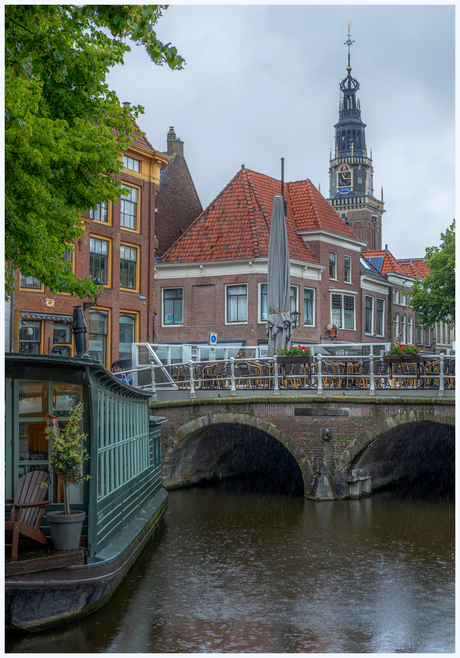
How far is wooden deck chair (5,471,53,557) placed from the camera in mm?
7301

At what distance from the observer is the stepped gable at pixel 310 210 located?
30125 mm

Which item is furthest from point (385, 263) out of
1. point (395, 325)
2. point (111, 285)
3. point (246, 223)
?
point (111, 285)

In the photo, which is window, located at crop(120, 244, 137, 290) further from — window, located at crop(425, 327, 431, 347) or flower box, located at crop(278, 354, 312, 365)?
window, located at crop(425, 327, 431, 347)

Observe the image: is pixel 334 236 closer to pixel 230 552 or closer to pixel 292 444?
pixel 292 444

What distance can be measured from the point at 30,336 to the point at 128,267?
5.18 meters

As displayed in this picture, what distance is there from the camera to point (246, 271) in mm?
26969

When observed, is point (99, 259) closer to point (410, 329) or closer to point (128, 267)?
point (128, 267)

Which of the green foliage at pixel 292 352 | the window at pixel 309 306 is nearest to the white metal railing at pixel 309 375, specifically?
the green foliage at pixel 292 352

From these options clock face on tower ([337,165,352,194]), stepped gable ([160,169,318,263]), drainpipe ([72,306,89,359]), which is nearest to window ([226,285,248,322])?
stepped gable ([160,169,318,263])

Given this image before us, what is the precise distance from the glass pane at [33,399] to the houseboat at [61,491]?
0.03ft

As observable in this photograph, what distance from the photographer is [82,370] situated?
7465 mm

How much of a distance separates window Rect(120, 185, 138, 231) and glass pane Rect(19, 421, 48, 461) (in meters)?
17.7

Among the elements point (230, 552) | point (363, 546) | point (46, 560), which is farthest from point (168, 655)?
point (363, 546)

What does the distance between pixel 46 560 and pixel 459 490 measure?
13.3 ft
